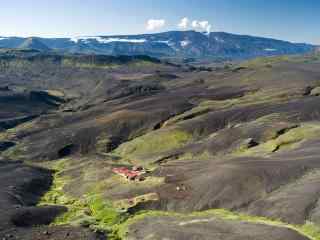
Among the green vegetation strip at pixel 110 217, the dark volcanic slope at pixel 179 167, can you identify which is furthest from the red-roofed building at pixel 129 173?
the green vegetation strip at pixel 110 217

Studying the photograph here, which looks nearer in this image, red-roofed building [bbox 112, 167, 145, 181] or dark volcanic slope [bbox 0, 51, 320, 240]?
dark volcanic slope [bbox 0, 51, 320, 240]

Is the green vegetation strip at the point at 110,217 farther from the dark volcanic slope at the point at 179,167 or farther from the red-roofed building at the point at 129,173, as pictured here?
the red-roofed building at the point at 129,173

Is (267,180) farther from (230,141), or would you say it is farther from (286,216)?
(230,141)

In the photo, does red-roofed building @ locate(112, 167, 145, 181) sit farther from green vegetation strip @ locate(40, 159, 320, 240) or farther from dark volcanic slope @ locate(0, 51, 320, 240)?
green vegetation strip @ locate(40, 159, 320, 240)

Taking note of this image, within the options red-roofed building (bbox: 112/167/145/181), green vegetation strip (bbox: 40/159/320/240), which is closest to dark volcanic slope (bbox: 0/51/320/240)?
green vegetation strip (bbox: 40/159/320/240)

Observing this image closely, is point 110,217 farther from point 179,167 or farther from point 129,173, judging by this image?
point 129,173

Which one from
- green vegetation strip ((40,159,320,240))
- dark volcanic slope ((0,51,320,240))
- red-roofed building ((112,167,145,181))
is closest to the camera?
green vegetation strip ((40,159,320,240))
